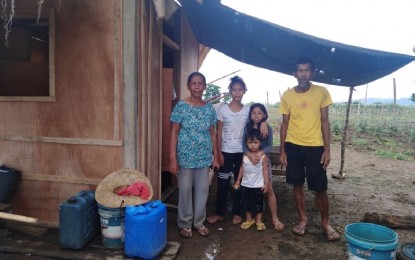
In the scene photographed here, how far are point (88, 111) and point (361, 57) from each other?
335cm

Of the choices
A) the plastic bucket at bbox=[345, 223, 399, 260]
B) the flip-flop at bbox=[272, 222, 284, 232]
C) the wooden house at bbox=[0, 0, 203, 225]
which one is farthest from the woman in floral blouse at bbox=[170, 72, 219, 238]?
the plastic bucket at bbox=[345, 223, 399, 260]

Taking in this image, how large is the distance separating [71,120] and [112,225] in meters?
1.29

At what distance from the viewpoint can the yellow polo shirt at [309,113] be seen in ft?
11.6

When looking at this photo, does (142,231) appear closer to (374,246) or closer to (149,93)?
(149,93)

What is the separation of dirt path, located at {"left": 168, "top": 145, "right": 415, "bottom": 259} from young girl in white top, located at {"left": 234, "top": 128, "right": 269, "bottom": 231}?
10.7 inches

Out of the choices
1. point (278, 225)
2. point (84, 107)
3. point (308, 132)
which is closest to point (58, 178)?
point (84, 107)

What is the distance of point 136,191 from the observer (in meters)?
3.16

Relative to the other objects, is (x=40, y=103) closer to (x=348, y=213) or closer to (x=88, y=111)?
(x=88, y=111)

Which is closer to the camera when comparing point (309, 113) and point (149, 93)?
point (309, 113)

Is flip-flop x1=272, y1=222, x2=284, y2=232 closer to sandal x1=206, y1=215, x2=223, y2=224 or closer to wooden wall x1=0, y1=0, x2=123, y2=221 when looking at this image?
sandal x1=206, y1=215, x2=223, y2=224

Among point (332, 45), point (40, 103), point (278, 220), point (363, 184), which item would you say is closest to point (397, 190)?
point (363, 184)

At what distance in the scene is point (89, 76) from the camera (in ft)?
11.4

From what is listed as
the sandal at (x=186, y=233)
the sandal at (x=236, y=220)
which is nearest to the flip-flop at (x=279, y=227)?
the sandal at (x=236, y=220)

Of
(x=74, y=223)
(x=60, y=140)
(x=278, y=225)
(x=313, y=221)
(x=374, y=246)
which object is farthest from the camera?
(x=313, y=221)
